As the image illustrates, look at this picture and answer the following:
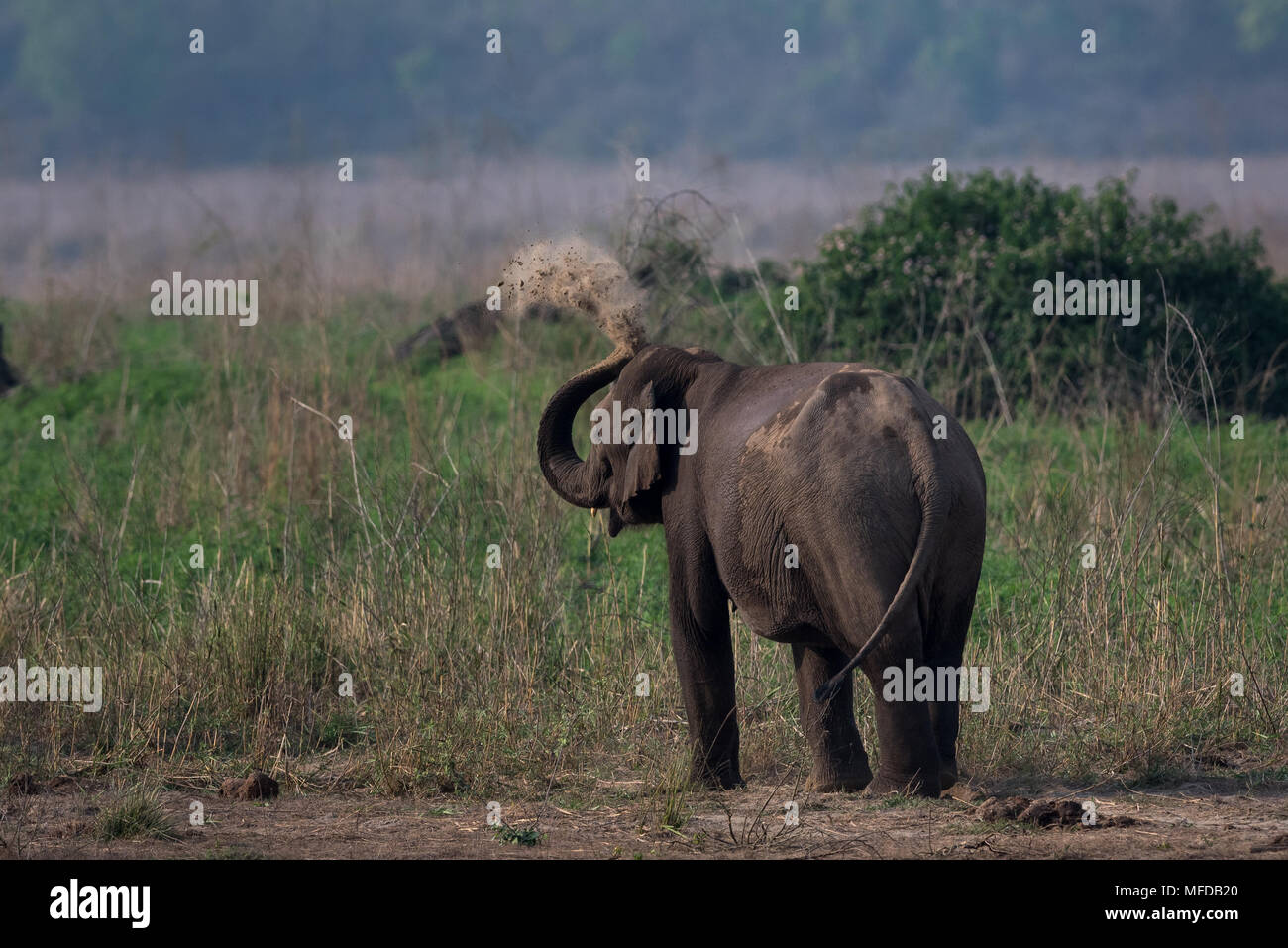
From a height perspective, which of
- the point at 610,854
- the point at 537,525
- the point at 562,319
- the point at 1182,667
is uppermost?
the point at 562,319

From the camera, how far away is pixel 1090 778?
6.71 m

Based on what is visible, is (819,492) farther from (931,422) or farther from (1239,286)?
(1239,286)

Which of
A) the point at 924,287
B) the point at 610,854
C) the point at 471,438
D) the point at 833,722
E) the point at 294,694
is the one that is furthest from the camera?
the point at 924,287

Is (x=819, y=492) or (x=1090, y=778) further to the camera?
(x=1090, y=778)

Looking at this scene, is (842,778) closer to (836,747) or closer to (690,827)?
(836,747)

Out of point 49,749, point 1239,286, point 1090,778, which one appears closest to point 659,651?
point 1090,778

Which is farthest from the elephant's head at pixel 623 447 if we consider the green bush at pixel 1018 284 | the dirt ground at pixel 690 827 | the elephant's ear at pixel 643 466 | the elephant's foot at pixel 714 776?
the green bush at pixel 1018 284

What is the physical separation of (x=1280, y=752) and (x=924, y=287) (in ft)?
25.2

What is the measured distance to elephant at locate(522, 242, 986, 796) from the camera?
5.73m

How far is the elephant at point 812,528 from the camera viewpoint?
5.73 meters

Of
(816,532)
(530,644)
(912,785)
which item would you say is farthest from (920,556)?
(530,644)

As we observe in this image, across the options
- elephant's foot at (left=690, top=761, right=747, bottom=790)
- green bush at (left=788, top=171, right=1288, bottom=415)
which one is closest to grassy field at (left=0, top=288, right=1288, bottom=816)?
elephant's foot at (left=690, top=761, right=747, bottom=790)

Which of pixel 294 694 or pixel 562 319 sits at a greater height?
pixel 562 319

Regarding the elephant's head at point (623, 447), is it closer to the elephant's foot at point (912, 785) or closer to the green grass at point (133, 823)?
the elephant's foot at point (912, 785)
